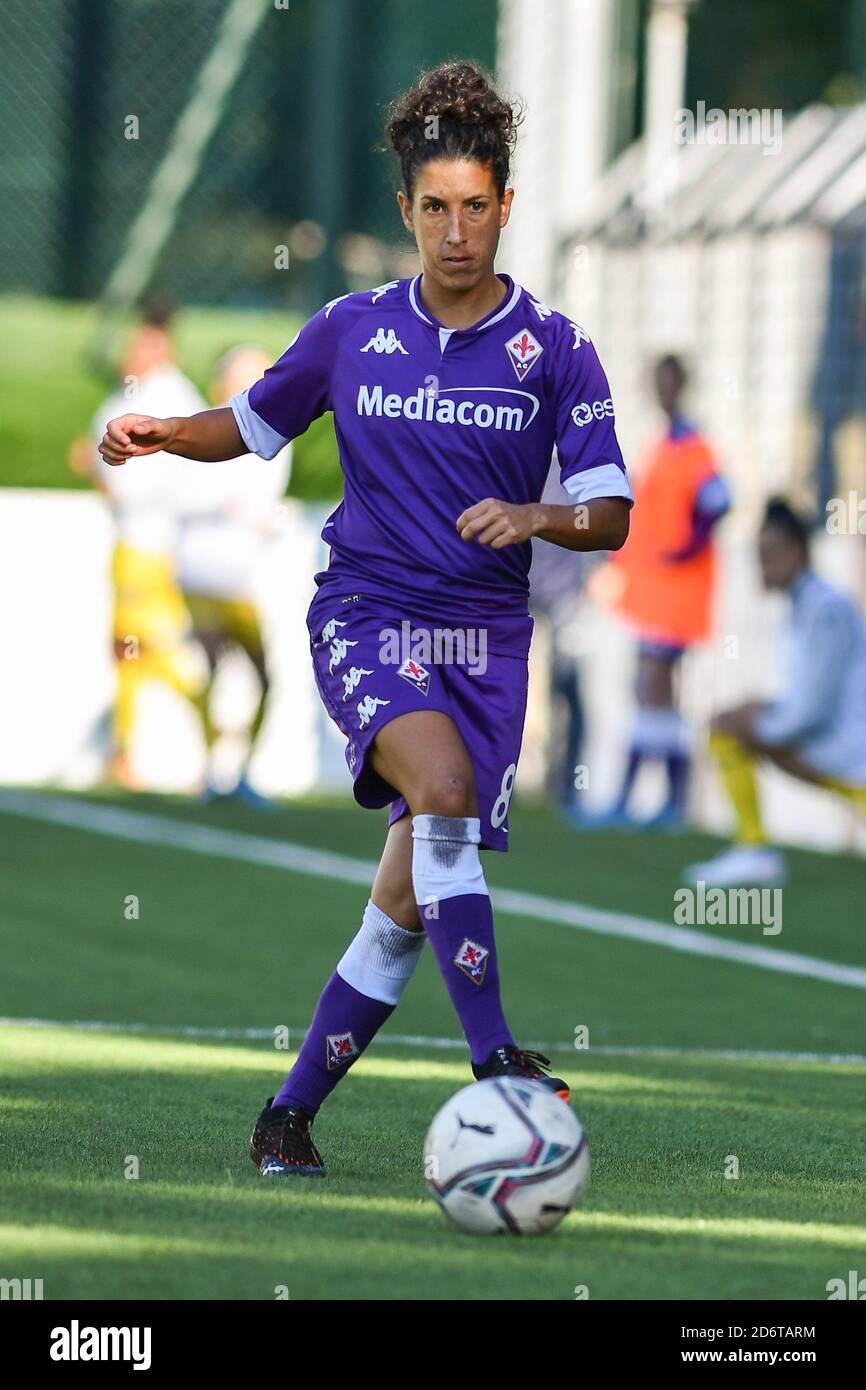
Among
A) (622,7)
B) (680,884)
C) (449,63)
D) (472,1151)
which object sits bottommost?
(472,1151)

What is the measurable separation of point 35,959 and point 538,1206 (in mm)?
4224

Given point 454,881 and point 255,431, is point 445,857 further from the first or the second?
point 255,431

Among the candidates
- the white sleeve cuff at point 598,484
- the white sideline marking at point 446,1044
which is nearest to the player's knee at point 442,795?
the white sleeve cuff at point 598,484

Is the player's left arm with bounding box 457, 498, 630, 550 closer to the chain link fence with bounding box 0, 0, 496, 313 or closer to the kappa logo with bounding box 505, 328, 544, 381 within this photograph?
the kappa logo with bounding box 505, 328, 544, 381

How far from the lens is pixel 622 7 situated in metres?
18.1

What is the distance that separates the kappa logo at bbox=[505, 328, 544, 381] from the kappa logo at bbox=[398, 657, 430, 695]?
0.59m

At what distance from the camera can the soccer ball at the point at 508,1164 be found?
14.9 feet

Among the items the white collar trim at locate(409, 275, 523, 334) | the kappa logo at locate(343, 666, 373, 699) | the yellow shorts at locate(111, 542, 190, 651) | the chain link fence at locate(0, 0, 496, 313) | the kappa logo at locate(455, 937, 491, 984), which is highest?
the chain link fence at locate(0, 0, 496, 313)

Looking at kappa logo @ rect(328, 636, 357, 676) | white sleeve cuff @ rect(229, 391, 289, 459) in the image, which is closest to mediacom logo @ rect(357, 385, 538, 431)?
white sleeve cuff @ rect(229, 391, 289, 459)

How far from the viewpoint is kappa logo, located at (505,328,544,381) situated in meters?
5.22
